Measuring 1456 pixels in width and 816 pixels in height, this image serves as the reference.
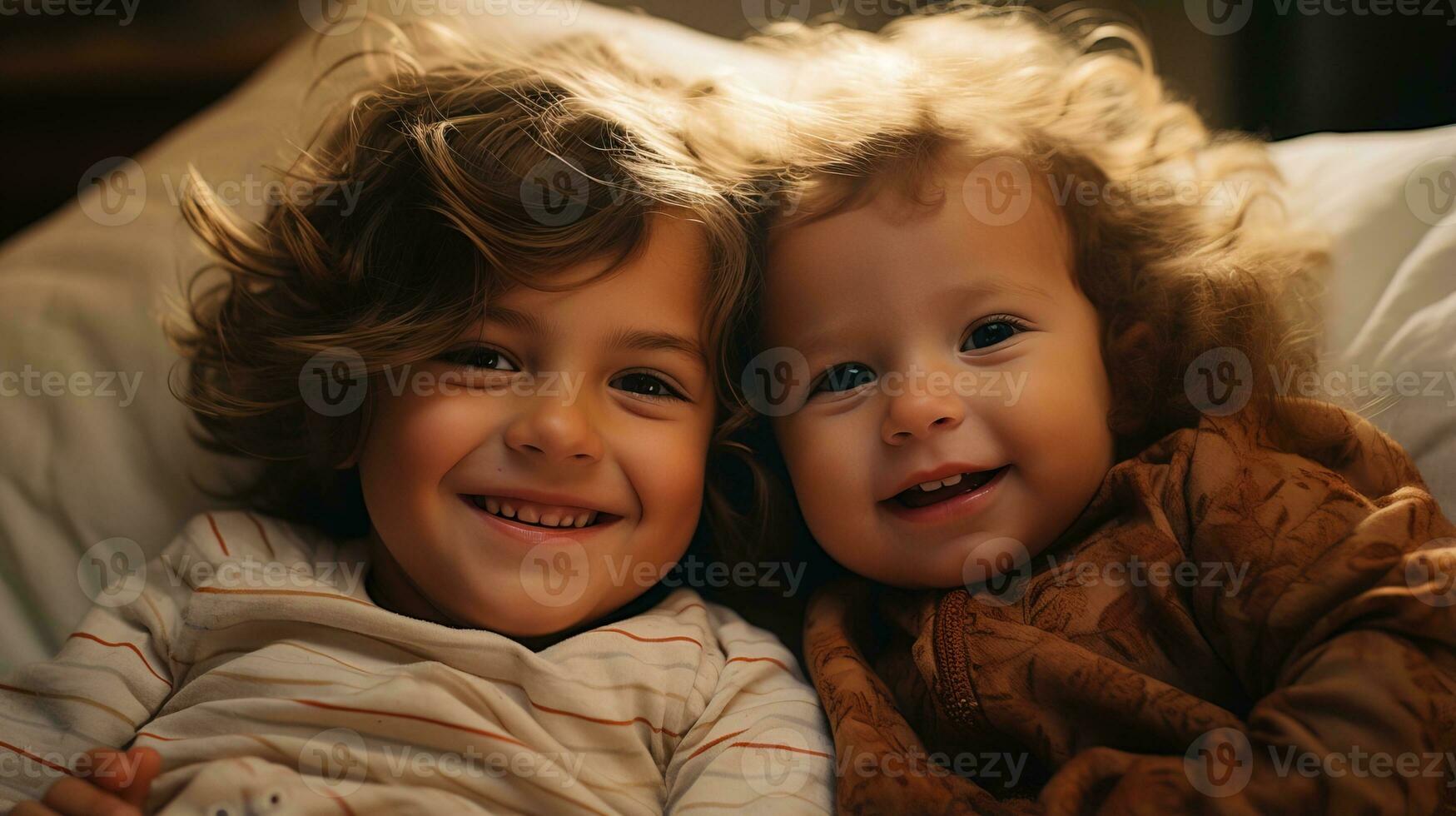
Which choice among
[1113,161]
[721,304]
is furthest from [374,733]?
[1113,161]

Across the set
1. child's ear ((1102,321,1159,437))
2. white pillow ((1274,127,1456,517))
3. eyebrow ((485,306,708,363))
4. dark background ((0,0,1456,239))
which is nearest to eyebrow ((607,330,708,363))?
eyebrow ((485,306,708,363))

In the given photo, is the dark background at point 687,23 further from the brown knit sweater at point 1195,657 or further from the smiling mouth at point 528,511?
the smiling mouth at point 528,511

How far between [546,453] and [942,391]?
0.33 meters

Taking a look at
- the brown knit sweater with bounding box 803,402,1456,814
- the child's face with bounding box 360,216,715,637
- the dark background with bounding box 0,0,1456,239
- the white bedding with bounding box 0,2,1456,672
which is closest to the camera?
the brown knit sweater with bounding box 803,402,1456,814

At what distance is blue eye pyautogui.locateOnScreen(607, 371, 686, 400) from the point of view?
3.03ft

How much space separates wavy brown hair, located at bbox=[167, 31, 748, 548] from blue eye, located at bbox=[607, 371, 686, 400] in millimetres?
55

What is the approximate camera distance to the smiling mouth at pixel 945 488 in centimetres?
87

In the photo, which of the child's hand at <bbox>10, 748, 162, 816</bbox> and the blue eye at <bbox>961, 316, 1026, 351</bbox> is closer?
the child's hand at <bbox>10, 748, 162, 816</bbox>

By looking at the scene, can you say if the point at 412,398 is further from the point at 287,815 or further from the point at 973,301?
the point at 973,301

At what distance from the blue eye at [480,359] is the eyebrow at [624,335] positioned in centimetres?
3

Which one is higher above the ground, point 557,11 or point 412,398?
point 557,11

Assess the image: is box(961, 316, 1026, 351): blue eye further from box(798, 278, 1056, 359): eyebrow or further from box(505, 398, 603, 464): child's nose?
box(505, 398, 603, 464): child's nose

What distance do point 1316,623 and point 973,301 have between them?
1.15 feet

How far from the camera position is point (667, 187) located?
3.00 ft
